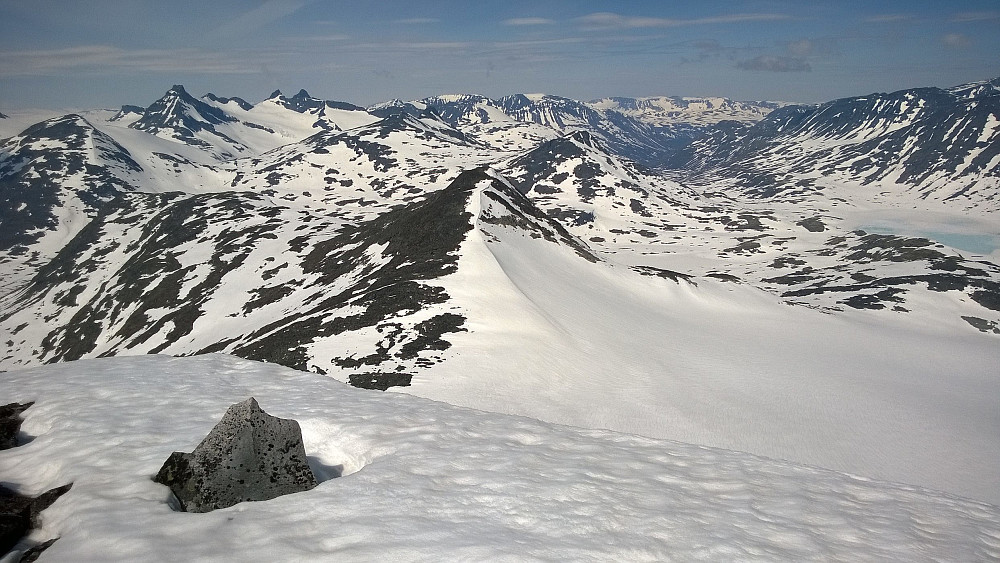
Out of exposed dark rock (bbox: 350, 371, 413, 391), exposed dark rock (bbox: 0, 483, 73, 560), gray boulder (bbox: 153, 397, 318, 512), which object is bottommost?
exposed dark rock (bbox: 350, 371, 413, 391)

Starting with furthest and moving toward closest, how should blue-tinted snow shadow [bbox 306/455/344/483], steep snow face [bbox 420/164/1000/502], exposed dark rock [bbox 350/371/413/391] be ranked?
steep snow face [bbox 420/164/1000/502], exposed dark rock [bbox 350/371/413/391], blue-tinted snow shadow [bbox 306/455/344/483]

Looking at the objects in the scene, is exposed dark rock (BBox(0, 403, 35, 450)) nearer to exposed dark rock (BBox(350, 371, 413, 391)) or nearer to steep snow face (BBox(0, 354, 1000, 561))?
steep snow face (BBox(0, 354, 1000, 561))

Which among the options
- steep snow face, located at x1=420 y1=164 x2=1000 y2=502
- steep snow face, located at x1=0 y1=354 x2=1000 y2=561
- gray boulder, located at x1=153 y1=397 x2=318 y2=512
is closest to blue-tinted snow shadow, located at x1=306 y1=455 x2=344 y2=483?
steep snow face, located at x1=0 y1=354 x2=1000 y2=561

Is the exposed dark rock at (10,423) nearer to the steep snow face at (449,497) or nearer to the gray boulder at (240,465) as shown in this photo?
the steep snow face at (449,497)

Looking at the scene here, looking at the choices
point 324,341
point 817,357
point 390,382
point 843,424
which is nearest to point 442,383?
point 390,382

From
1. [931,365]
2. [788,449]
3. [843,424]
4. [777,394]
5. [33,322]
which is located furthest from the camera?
[33,322]

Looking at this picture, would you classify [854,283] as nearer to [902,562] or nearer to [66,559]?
[902,562]

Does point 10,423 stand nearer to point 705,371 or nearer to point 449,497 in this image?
point 449,497
